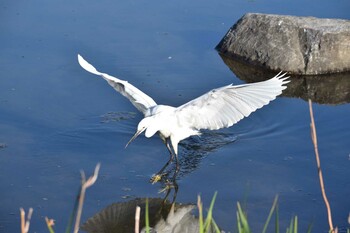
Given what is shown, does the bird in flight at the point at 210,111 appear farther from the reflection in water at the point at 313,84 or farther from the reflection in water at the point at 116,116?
the reflection in water at the point at 313,84

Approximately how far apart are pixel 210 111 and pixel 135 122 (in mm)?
1373

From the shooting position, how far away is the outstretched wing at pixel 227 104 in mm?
5551

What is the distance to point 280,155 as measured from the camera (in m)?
6.30

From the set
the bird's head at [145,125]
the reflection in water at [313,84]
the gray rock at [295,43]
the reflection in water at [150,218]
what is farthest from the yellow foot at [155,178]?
the gray rock at [295,43]

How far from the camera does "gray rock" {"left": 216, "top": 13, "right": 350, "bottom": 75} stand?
805cm

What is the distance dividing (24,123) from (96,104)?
2.54ft

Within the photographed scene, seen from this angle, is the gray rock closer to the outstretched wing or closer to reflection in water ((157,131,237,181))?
reflection in water ((157,131,237,181))

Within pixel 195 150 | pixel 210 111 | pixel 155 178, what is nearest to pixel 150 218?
pixel 155 178

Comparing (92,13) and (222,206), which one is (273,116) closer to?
(222,206)

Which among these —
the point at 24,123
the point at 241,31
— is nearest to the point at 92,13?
the point at 241,31

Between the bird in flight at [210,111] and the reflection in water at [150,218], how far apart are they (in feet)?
1.21

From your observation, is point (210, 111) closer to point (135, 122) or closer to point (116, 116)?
point (135, 122)

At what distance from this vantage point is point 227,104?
224 inches

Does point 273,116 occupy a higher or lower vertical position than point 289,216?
higher
